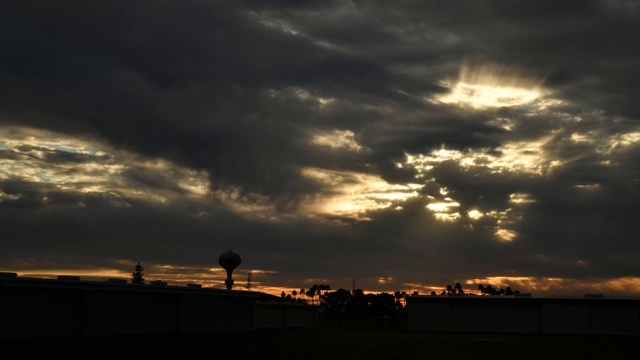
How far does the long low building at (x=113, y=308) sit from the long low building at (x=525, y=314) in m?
23.7

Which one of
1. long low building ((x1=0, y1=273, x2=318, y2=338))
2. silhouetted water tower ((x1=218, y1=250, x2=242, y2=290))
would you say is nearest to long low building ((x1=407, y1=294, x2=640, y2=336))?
silhouetted water tower ((x1=218, y1=250, x2=242, y2=290))

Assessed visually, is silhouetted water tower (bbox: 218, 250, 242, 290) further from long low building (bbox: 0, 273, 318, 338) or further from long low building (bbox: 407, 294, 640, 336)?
long low building (bbox: 407, 294, 640, 336)

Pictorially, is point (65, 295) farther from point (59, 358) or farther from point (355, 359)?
point (355, 359)

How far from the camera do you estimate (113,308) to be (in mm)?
54188

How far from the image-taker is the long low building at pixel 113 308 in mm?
46562

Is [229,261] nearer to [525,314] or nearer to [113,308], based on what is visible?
[113,308]

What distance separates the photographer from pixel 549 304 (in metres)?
82.2

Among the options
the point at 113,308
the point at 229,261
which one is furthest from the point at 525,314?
the point at 113,308

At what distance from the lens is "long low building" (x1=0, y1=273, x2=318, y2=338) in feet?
153

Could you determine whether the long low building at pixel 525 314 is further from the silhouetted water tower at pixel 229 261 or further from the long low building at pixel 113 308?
the long low building at pixel 113 308

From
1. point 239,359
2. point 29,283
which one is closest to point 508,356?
point 239,359

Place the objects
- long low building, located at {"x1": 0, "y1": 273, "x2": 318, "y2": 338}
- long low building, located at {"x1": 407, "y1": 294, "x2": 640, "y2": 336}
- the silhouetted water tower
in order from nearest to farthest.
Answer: long low building, located at {"x1": 0, "y1": 273, "x2": 318, "y2": 338}, long low building, located at {"x1": 407, "y1": 294, "x2": 640, "y2": 336}, the silhouetted water tower

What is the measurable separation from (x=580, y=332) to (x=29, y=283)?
198ft

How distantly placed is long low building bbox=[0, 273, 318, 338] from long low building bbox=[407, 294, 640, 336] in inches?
934
